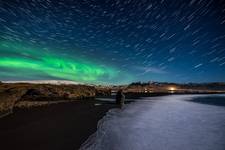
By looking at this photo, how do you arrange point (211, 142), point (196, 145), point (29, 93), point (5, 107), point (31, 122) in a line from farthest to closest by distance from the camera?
point (29, 93) → point (5, 107) → point (31, 122) → point (211, 142) → point (196, 145)

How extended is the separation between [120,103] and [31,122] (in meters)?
19.5

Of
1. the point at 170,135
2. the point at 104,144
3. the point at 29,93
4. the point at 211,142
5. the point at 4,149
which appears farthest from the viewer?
the point at 29,93

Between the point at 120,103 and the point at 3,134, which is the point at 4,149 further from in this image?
the point at 120,103

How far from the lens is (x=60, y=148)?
9109 millimetres

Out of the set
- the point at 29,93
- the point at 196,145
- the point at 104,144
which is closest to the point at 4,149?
the point at 104,144

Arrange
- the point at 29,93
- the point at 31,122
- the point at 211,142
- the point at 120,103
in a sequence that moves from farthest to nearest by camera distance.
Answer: the point at 29,93
the point at 120,103
the point at 31,122
the point at 211,142

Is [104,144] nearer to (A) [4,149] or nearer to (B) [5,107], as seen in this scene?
(A) [4,149]

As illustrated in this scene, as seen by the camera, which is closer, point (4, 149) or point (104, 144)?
point (4, 149)

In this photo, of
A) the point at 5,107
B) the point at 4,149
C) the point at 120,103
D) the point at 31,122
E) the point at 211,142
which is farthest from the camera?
the point at 120,103

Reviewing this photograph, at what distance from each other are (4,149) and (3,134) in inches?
113

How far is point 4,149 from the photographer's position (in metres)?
8.85

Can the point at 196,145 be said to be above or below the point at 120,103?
below

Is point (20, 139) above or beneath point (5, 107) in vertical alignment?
beneath

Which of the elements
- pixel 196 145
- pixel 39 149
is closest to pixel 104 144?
pixel 39 149
